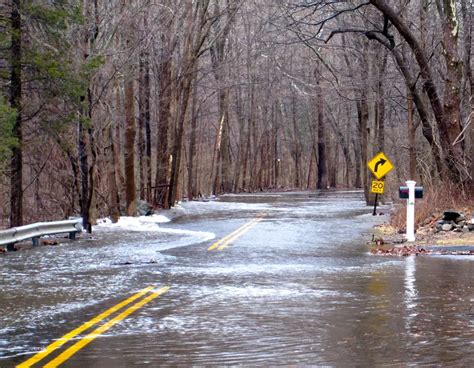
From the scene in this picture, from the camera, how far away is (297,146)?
90438 millimetres

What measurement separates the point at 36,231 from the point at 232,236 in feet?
18.0

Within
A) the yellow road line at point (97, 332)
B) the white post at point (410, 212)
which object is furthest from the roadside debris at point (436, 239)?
the yellow road line at point (97, 332)

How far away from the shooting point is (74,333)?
8.63 meters

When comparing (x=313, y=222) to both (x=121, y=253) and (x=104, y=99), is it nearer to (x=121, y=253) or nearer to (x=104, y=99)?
(x=104, y=99)

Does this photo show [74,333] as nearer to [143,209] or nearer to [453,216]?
[453,216]

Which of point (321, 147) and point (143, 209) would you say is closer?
point (143, 209)

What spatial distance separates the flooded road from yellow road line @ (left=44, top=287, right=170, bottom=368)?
8 centimetres

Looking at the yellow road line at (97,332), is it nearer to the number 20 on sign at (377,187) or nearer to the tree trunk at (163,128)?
the number 20 on sign at (377,187)

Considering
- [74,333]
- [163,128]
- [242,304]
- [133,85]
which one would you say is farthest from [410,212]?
[163,128]

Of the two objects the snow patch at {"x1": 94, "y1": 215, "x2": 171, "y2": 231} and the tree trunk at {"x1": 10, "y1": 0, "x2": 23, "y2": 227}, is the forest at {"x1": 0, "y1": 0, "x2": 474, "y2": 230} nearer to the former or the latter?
the tree trunk at {"x1": 10, "y1": 0, "x2": 23, "y2": 227}

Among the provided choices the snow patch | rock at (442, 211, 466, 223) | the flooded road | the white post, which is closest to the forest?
the snow patch

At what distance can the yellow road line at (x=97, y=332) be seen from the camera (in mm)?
7328

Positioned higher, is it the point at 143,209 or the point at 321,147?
the point at 321,147

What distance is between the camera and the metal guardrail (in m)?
18.1
